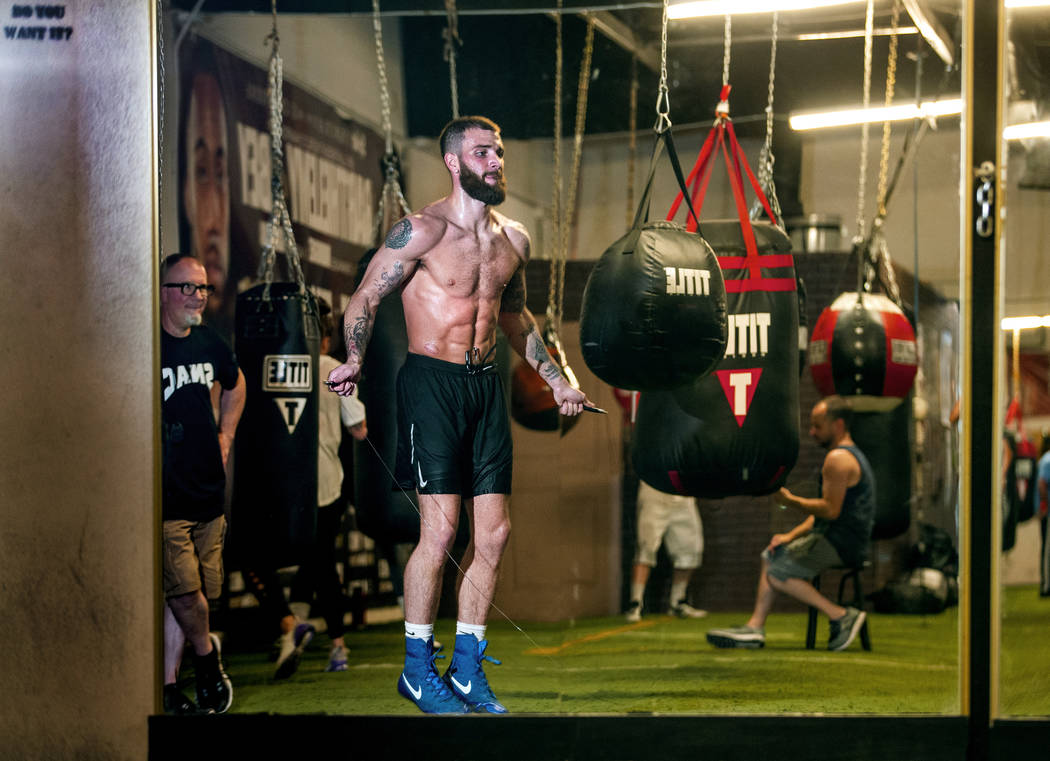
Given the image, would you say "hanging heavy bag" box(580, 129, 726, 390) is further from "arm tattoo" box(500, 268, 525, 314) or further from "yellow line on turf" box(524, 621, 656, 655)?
"yellow line on turf" box(524, 621, 656, 655)

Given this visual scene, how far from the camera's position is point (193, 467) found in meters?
3.82

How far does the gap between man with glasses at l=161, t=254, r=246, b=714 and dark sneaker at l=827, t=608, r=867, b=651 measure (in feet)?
6.55

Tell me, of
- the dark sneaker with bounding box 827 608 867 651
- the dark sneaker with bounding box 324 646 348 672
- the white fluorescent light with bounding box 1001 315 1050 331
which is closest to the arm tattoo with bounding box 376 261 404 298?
the dark sneaker with bounding box 324 646 348 672

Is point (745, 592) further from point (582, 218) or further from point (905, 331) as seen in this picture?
point (582, 218)

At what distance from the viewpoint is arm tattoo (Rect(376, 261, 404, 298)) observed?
3.68 m

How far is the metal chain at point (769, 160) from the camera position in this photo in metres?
3.77

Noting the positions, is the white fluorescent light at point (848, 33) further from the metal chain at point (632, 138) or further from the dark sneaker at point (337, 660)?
the dark sneaker at point (337, 660)

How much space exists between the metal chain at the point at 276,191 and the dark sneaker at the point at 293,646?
44.2 inches

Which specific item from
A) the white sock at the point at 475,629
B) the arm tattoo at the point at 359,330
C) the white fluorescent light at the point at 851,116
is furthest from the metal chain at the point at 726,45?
the white sock at the point at 475,629

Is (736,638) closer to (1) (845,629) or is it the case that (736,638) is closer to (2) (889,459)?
(1) (845,629)

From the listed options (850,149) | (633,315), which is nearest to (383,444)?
(633,315)

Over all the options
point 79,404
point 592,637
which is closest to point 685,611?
point 592,637

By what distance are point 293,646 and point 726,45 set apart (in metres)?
2.49

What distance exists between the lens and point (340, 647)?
149 inches
